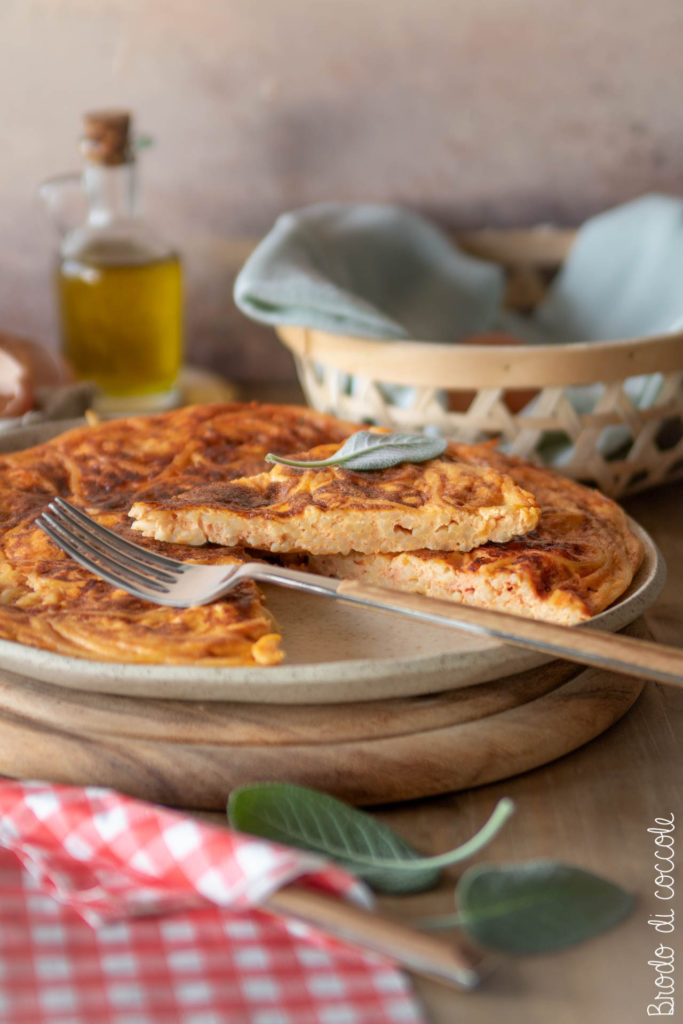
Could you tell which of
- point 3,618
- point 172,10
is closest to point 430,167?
point 172,10

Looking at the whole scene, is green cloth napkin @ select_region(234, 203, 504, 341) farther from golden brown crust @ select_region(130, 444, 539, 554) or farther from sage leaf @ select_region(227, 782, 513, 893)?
sage leaf @ select_region(227, 782, 513, 893)

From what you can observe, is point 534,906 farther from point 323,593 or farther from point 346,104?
point 346,104

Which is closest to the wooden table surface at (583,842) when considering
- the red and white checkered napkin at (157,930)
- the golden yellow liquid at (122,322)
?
the red and white checkered napkin at (157,930)

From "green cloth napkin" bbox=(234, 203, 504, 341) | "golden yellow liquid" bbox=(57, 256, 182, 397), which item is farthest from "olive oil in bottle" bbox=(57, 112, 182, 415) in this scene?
"green cloth napkin" bbox=(234, 203, 504, 341)

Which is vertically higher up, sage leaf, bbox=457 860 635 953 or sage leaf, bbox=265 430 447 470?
sage leaf, bbox=265 430 447 470

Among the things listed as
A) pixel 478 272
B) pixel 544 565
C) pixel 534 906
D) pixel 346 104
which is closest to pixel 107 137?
pixel 346 104

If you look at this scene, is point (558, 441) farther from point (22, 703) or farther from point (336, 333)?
point (22, 703)
